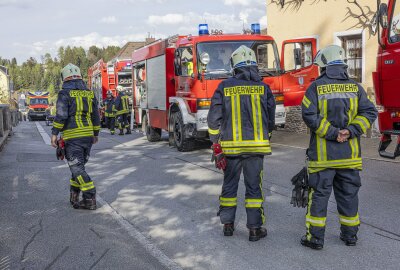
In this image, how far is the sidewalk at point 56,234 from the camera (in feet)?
14.7

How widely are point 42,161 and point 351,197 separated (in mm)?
7989

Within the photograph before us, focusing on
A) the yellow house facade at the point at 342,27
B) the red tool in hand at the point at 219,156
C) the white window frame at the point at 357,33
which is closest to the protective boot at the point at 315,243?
the red tool in hand at the point at 219,156

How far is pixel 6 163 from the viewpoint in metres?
10.7

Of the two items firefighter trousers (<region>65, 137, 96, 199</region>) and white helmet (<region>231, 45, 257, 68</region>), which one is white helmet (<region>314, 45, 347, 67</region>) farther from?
firefighter trousers (<region>65, 137, 96, 199</region>)

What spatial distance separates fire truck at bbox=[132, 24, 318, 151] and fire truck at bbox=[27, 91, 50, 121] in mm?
35190

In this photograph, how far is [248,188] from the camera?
16.5 feet

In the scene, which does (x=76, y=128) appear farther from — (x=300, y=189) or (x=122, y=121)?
(x=122, y=121)

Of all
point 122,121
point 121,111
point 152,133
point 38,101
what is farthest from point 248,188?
point 38,101

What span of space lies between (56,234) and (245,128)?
2265 mm

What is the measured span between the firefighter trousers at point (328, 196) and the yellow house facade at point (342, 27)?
372 inches

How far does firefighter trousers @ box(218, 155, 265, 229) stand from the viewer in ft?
16.4

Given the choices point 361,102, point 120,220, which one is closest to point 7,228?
point 120,220

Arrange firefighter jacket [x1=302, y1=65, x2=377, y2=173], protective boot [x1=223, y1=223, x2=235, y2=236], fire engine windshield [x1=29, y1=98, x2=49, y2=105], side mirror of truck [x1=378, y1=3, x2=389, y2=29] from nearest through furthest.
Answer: firefighter jacket [x1=302, y1=65, x2=377, y2=173]
protective boot [x1=223, y1=223, x2=235, y2=236]
side mirror of truck [x1=378, y1=3, x2=389, y2=29]
fire engine windshield [x1=29, y1=98, x2=49, y2=105]

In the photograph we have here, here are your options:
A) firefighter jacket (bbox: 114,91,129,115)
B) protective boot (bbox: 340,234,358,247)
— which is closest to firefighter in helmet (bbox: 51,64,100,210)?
protective boot (bbox: 340,234,358,247)
